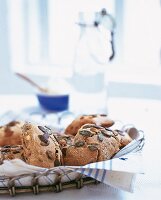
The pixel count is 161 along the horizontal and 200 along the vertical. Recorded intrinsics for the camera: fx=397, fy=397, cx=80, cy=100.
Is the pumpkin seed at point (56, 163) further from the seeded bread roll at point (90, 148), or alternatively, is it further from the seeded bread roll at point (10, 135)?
the seeded bread roll at point (10, 135)

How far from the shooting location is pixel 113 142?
0.75 meters

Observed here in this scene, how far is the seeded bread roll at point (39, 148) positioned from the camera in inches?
27.0

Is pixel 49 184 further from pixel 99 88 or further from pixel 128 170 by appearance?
pixel 99 88

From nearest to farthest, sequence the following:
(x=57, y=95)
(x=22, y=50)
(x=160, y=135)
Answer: (x=160, y=135) < (x=57, y=95) < (x=22, y=50)

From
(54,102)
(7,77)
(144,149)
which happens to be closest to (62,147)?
(144,149)

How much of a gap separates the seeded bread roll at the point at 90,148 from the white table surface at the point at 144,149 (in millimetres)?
61

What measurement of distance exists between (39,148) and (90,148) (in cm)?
10

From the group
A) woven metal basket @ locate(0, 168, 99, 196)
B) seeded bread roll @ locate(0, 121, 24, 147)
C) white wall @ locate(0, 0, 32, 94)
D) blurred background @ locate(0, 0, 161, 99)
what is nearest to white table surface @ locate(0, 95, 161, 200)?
woven metal basket @ locate(0, 168, 99, 196)

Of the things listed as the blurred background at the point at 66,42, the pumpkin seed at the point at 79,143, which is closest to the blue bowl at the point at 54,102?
the blurred background at the point at 66,42

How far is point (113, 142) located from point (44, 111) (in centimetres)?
56

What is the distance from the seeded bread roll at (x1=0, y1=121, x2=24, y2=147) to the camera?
857 millimetres

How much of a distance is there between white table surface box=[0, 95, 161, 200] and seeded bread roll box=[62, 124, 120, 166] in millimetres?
61

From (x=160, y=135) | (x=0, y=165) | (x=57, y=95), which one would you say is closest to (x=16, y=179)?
(x=0, y=165)

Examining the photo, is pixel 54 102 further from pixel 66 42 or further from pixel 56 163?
pixel 66 42
